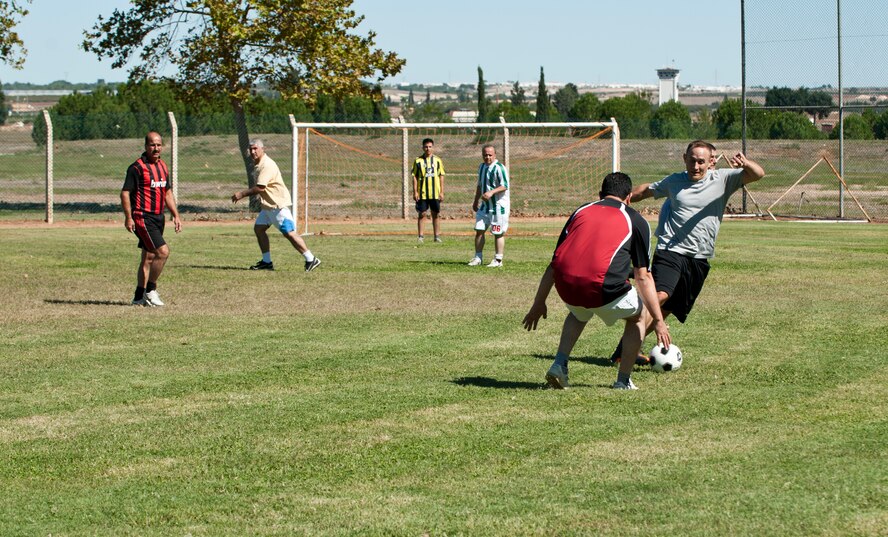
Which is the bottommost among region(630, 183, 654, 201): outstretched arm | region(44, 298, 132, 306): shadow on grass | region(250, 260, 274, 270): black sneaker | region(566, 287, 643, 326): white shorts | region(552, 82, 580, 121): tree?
region(44, 298, 132, 306): shadow on grass

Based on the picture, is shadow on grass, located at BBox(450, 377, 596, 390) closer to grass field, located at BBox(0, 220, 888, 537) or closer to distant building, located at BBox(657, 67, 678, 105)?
grass field, located at BBox(0, 220, 888, 537)

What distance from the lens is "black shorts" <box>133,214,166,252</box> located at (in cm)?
1385

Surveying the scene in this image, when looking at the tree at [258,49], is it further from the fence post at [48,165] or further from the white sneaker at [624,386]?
the white sneaker at [624,386]

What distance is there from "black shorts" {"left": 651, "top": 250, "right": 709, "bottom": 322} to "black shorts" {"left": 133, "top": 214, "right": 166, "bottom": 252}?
20.3 feet

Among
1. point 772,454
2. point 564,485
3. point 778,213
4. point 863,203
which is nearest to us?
point 564,485

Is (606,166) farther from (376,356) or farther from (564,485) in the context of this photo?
(564,485)

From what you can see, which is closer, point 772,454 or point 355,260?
point 772,454

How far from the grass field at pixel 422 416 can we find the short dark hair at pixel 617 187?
1.37 m

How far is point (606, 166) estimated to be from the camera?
34.3m

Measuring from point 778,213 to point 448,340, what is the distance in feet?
70.5

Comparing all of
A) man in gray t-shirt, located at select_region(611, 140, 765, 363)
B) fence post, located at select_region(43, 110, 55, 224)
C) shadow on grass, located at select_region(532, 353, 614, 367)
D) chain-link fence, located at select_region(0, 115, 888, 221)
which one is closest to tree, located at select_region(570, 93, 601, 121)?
A: chain-link fence, located at select_region(0, 115, 888, 221)

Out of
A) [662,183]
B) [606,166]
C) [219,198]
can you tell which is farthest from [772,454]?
[219,198]

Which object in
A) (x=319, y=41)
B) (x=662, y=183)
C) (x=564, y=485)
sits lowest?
(x=564, y=485)

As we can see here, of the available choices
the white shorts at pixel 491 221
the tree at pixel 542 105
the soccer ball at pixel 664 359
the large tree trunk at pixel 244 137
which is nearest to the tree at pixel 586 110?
the tree at pixel 542 105
